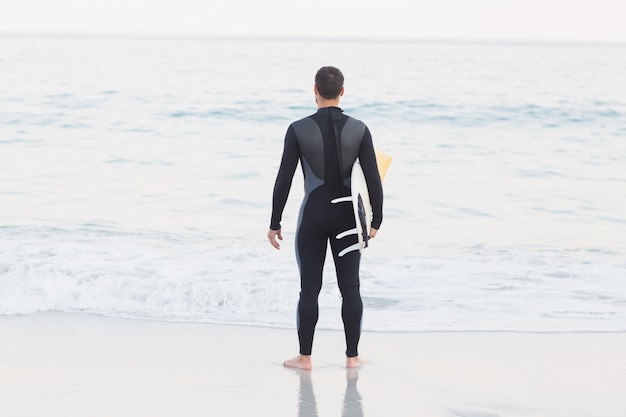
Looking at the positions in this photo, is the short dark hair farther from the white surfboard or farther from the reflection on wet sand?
the reflection on wet sand

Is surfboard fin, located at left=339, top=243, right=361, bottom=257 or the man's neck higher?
the man's neck

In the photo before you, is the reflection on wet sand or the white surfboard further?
the white surfboard

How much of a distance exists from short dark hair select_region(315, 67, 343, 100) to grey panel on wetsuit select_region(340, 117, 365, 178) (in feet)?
0.51

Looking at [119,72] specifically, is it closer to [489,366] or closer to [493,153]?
[493,153]

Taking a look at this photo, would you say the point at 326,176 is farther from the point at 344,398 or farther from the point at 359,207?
the point at 344,398

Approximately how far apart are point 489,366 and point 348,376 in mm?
772

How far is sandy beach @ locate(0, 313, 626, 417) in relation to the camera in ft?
12.2

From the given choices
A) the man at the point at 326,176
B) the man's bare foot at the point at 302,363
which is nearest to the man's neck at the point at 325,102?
the man at the point at 326,176

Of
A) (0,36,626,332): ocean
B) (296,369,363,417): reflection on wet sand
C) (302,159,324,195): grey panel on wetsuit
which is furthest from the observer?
(0,36,626,332): ocean

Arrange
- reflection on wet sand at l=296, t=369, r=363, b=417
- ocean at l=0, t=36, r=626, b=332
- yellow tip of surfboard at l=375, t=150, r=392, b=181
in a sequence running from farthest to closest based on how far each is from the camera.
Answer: ocean at l=0, t=36, r=626, b=332, yellow tip of surfboard at l=375, t=150, r=392, b=181, reflection on wet sand at l=296, t=369, r=363, b=417

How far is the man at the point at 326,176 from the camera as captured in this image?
3992 millimetres

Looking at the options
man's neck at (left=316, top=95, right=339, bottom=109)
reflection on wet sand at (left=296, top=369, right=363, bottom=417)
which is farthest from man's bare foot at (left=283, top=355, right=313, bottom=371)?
man's neck at (left=316, top=95, right=339, bottom=109)

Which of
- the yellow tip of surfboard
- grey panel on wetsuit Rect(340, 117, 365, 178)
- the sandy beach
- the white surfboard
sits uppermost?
grey panel on wetsuit Rect(340, 117, 365, 178)

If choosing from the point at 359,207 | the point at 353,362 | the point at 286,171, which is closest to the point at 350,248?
the point at 359,207
